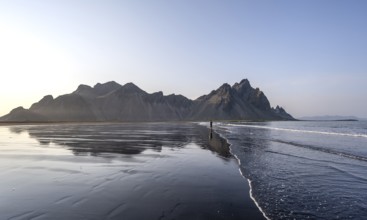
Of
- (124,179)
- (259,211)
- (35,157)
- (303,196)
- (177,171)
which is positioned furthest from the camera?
(35,157)

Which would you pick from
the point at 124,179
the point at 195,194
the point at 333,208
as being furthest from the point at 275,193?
the point at 124,179

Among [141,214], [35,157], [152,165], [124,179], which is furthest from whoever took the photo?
[35,157]

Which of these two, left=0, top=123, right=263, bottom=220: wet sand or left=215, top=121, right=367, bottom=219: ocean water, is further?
left=215, top=121, right=367, bottom=219: ocean water

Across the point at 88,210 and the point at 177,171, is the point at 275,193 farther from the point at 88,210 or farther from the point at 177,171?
the point at 88,210

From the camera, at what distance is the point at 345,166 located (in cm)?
1533

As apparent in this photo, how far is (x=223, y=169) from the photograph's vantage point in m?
14.0

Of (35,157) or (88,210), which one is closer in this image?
(88,210)

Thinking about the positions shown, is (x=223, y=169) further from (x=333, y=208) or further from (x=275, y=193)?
(x=333, y=208)

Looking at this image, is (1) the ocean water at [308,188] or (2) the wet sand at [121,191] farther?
(1) the ocean water at [308,188]

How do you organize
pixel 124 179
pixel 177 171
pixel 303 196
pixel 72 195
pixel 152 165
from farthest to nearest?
pixel 152 165
pixel 177 171
pixel 124 179
pixel 303 196
pixel 72 195

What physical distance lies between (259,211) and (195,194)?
2182 mm

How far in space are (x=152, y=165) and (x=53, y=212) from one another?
795 centimetres

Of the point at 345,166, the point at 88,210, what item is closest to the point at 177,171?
the point at 88,210

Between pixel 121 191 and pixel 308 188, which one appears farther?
pixel 308 188
